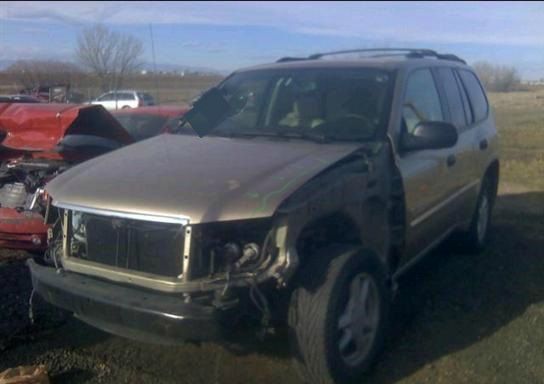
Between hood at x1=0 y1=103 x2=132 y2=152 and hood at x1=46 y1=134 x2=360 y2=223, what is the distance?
1.91m

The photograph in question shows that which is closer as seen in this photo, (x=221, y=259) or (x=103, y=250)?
(x=221, y=259)

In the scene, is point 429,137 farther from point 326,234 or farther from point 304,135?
point 326,234

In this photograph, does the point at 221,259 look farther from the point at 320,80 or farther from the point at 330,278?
the point at 320,80

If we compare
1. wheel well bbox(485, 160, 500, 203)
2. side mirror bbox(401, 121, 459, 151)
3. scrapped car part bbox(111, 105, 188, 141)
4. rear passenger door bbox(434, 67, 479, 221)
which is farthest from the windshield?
scrapped car part bbox(111, 105, 188, 141)

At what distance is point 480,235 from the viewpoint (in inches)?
256

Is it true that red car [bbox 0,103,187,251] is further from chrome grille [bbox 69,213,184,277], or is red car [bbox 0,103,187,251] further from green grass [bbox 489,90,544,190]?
green grass [bbox 489,90,544,190]

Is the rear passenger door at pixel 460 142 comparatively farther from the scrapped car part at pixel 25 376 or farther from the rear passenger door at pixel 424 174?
the scrapped car part at pixel 25 376

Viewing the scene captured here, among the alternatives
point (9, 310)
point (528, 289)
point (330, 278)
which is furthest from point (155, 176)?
point (528, 289)

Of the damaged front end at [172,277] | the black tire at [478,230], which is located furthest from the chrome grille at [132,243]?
the black tire at [478,230]

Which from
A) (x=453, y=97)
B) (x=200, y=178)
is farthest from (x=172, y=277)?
(x=453, y=97)

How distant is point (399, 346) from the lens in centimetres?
435

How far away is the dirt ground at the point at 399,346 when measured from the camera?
157 inches

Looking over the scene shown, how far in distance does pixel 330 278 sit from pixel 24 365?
195 cm

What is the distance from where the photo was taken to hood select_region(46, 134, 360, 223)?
3.44 m
